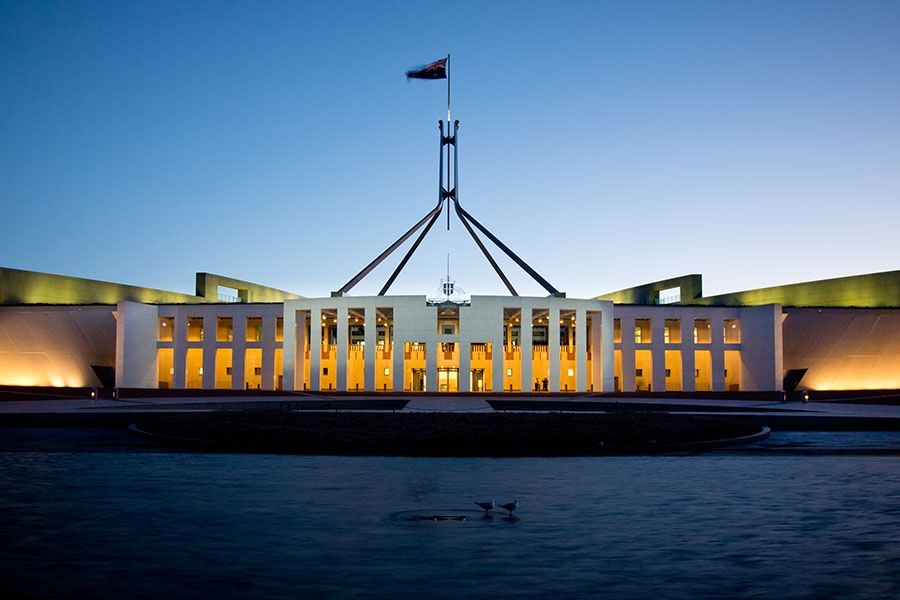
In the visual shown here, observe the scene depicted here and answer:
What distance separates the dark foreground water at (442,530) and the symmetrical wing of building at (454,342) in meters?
36.0

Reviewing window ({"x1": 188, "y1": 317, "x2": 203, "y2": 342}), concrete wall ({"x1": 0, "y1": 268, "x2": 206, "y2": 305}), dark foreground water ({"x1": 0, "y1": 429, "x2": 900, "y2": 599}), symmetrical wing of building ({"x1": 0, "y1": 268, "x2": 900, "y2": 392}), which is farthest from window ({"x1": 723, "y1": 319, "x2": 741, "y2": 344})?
concrete wall ({"x1": 0, "y1": 268, "x2": 206, "y2": 305})

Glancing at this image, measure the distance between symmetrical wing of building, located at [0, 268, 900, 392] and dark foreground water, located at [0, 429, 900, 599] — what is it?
3595 centimetres

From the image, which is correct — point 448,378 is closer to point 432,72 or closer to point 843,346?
point 432,72

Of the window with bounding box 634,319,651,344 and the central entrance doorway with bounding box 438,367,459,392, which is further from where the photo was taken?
the window with bounding box 634,319,651,344

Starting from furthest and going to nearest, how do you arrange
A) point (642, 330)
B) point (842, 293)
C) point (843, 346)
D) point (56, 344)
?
1. point (642, 330)
2. point (842, 293)
3. point (56, 344)
4. point (843, 346)

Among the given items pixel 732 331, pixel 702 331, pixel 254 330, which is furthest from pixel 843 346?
pixel 254 330

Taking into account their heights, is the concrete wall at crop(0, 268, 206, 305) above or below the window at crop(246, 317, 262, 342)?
above

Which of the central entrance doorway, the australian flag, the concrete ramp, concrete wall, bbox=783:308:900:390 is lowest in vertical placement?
the concrete ramp

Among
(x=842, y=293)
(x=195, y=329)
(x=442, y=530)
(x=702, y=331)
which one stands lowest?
(x=442, y=530)

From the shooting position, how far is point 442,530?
31.0ft

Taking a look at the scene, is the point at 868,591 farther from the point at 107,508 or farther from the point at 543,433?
the point at 543,433

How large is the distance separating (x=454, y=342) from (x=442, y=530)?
4380cm

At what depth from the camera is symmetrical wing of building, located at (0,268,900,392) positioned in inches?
2066

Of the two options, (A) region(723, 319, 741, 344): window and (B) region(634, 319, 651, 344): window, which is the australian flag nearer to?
(B) region(634, 319, 651, 344): window
